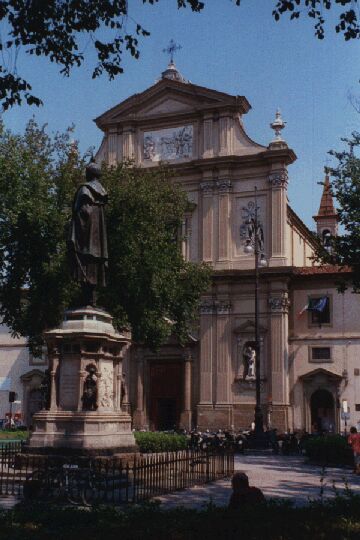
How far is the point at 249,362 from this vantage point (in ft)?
128

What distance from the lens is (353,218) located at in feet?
84.7

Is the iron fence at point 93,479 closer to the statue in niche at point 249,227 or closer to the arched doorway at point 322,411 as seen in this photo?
the arched doorway at point 322,411

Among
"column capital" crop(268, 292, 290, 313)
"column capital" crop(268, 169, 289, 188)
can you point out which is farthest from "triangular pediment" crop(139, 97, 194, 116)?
"column capital" crop(268, 292, 290, 313)

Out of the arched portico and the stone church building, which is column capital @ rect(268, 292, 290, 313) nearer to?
the stone church building

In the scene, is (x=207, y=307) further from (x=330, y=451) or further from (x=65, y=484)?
(x=65, y=484)

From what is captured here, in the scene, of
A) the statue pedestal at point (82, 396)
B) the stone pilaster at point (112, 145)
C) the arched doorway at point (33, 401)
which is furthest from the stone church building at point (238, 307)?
the statue pedestal at point (82, 396)

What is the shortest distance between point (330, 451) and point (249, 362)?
16.2m

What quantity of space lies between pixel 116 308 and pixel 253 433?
28.6 feet

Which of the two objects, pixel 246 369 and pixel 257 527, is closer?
pixel 257 527

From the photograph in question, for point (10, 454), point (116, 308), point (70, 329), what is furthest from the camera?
point (116, 308)

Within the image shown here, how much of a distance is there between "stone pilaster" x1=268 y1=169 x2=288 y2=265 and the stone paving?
1602 centimetres

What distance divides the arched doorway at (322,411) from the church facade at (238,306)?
56mm

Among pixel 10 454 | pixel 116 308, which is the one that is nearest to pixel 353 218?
pixel 116 308

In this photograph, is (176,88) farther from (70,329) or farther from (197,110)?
(70,329)
